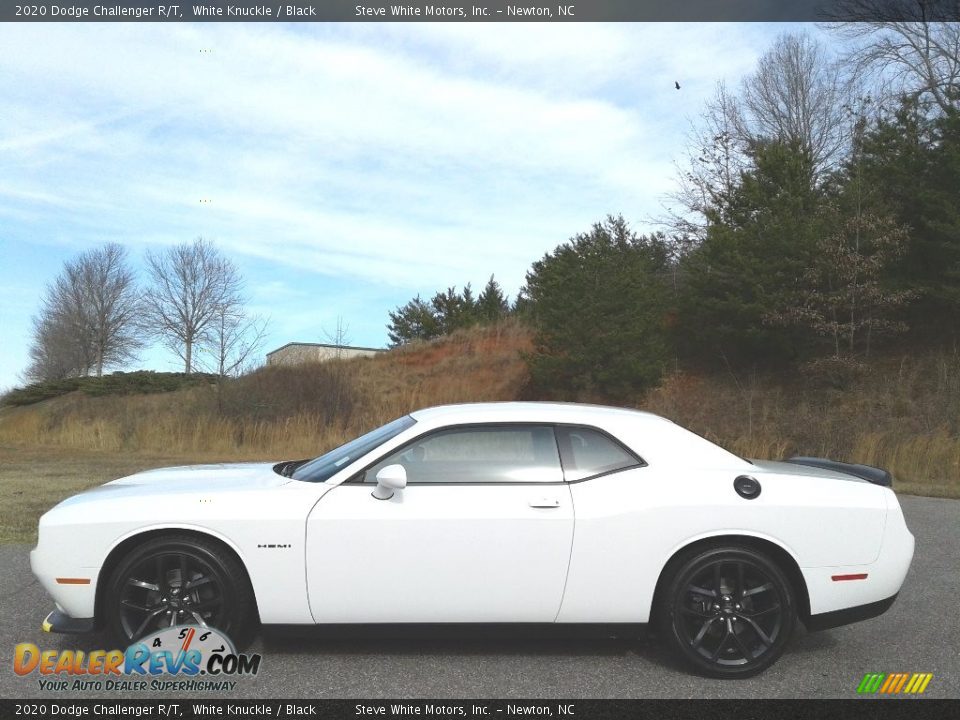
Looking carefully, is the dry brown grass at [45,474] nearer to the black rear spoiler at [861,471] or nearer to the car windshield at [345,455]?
the car windshield at [345,455]

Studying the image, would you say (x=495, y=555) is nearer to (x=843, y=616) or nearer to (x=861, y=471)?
(x=843, y=616)

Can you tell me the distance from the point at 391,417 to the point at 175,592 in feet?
63.7

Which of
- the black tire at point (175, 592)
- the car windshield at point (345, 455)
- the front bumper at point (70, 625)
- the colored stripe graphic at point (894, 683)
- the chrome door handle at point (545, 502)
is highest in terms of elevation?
the car windshield at point (345, 455)

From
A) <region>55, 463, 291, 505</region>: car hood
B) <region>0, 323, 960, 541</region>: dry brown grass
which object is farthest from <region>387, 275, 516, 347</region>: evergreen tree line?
<region>55, 463, 291, 505</region>: car hood

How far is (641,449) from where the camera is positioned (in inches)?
177

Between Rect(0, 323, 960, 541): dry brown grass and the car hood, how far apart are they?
12.0 ft

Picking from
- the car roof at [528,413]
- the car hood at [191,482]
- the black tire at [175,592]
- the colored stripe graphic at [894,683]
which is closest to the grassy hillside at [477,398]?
the colored stripe graphic at [894,683]

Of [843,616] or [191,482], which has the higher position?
[191,482]

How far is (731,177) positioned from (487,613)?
3403 centimetres

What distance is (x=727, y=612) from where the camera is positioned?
4234 millimetres

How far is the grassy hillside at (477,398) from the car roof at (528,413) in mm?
9417

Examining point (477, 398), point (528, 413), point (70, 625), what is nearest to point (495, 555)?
point (528, 413)

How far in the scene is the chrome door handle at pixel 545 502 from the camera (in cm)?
424
